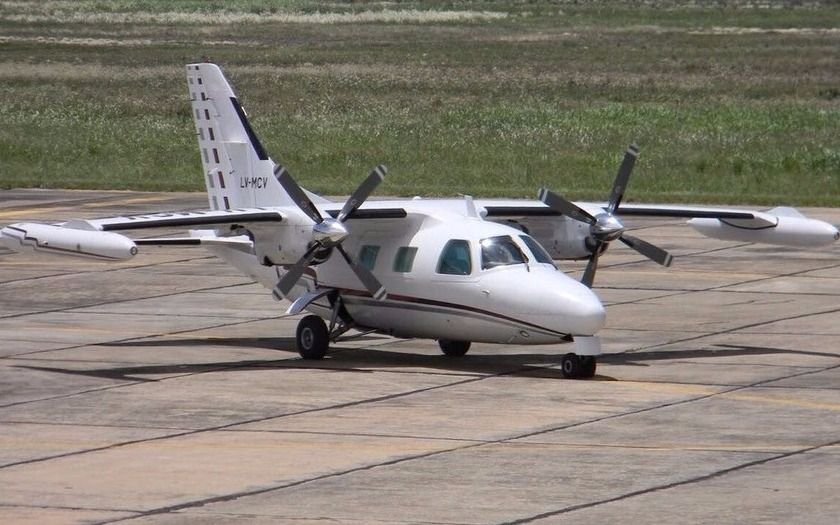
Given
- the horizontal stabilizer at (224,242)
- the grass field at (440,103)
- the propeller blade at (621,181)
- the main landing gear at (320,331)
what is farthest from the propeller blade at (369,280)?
the grass field at (440,103)

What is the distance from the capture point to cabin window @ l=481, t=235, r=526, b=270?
2447 centimetres

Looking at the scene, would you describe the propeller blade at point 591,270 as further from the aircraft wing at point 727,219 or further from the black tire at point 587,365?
the black tire at point 587,365

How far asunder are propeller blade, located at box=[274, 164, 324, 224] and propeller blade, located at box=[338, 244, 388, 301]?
623mm

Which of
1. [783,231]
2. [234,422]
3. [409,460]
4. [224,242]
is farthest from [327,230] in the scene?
[783,231]

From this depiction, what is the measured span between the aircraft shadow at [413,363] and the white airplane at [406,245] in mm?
419

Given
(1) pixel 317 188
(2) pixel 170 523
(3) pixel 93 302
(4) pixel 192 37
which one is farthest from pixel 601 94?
(2) pixel 170 523

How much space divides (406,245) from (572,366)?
11.6ft

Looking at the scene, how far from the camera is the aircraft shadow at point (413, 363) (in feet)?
80.7

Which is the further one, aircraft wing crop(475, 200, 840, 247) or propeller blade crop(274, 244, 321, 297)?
aircraft wing crop(475, 200, 840, 247)

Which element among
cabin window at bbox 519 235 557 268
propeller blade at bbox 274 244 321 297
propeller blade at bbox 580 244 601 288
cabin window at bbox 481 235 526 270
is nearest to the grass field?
propeller blade at bbox 580 244 601 288

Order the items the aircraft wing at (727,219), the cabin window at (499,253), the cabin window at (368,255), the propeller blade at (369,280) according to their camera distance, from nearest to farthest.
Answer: the cabin window at (499,253) → the propeller blade at (369,280) → the cabin window at (368,255) → the aircraft wing at (727,219)

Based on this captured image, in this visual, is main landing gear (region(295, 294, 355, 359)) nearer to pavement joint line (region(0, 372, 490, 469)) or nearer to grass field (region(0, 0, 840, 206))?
pavement joint line (region(0, 372, 490, 469))

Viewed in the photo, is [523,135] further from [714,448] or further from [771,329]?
[714,448]

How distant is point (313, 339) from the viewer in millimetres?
26125
